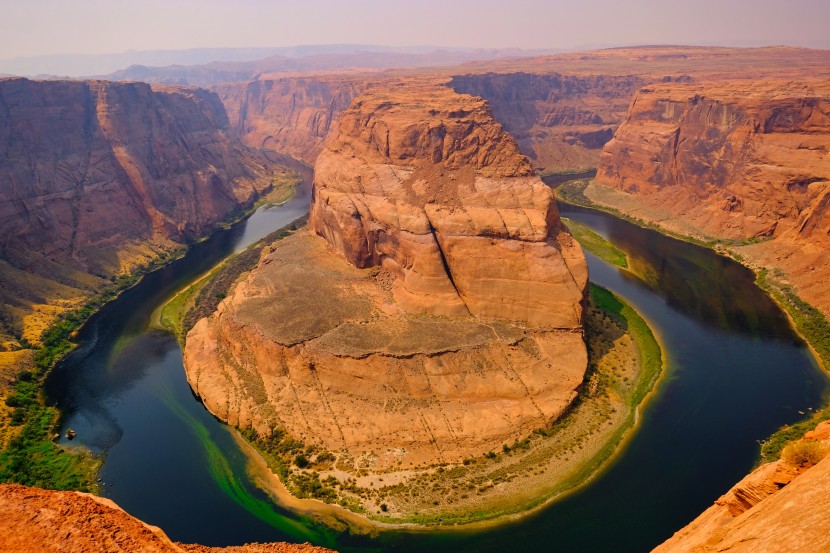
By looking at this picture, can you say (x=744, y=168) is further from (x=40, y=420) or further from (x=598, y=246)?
(x=40, y=420)

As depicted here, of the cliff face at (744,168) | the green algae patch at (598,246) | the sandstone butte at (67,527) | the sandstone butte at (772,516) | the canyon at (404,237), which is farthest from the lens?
the green algae patch at (598,246)

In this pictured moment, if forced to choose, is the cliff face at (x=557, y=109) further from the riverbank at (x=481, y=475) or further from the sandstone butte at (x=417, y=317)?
the riverbank at (x=481, y=475)

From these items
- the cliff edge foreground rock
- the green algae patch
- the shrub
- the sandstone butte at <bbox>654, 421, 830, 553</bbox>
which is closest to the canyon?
the cliff edge foreground rock

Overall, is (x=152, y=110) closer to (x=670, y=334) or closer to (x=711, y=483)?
(x=670, y=334)

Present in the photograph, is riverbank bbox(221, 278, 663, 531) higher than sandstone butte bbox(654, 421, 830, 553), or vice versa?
sandstone butte bbox(654, 421, 830, 553)

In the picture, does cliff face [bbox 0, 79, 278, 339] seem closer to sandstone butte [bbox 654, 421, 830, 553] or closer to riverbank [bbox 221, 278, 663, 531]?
riverbank [bbox 221, 278, 663, 531]

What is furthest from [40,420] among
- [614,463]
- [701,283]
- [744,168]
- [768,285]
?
[744,168]

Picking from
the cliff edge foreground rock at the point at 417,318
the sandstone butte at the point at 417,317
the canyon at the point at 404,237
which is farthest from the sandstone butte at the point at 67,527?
the sandstone butte at the point at 417,317
